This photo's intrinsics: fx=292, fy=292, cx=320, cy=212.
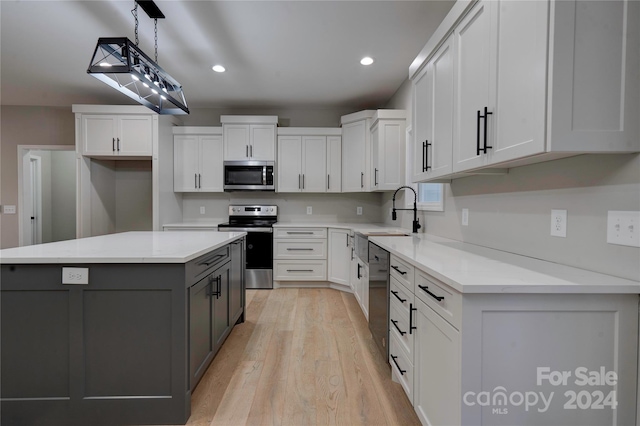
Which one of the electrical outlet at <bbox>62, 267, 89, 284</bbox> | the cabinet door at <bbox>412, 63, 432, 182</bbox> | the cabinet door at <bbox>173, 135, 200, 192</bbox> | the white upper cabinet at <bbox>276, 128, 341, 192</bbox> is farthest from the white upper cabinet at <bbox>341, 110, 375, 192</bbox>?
the electrical outlet at <bbox>62, 267, 89, 284</bbox>

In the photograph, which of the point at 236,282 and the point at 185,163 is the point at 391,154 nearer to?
the point at 236,282

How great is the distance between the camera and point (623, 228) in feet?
3.35

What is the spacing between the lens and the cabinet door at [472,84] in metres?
1.33

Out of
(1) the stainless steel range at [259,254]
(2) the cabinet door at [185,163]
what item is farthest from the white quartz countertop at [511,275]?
Result: (2) the cabinet door at [185,163]

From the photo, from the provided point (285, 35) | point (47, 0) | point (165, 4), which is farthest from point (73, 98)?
point (285, 35)

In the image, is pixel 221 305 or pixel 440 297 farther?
pixel 221 305

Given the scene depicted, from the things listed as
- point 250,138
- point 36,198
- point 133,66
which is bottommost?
point 36,198

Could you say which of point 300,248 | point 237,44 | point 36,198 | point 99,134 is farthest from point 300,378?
point 36,198

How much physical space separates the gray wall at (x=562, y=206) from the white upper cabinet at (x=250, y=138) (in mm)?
2955

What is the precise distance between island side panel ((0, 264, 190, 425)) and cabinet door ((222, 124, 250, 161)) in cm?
300

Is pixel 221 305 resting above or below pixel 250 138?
below

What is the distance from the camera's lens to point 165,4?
7.23 feet

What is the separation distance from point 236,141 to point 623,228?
413cm

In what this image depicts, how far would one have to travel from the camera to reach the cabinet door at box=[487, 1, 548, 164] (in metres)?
1.02
